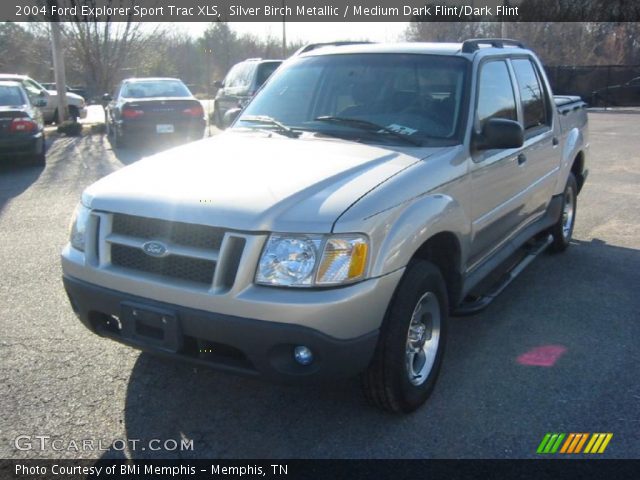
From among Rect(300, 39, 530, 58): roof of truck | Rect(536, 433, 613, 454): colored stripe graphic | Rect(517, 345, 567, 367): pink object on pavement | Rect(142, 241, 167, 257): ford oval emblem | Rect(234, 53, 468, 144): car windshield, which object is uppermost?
Rect(300, 39, 530, 58): roof of truck

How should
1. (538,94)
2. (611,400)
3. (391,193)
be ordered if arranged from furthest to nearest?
(538,94) → (611,400) → (391,193)

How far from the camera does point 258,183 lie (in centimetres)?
319

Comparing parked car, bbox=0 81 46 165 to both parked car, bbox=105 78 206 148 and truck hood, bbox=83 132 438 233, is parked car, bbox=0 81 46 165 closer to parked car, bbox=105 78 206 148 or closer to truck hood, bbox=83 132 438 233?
parked car, bbox=105 78 206 148

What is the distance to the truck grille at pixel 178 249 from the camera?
288cm

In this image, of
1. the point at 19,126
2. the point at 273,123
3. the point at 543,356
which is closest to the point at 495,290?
the point at 543,356

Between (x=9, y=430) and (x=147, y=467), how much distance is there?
82 cm

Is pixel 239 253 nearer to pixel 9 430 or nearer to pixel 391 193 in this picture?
pixel 391 193

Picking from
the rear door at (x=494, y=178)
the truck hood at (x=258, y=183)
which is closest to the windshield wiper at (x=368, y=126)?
the truck hood at (x=258, y=183)

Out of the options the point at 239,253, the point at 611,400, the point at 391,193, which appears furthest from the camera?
the point at 611,400

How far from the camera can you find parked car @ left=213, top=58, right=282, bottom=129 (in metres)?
14.9

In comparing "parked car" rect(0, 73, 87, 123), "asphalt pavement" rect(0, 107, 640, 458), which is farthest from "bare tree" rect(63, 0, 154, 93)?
"asphalt pavement" rect(0, 107, 640, 458)

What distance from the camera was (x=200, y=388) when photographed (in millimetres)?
3701

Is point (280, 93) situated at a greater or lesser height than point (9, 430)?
greater

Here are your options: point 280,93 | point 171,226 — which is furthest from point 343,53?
point 171,226
